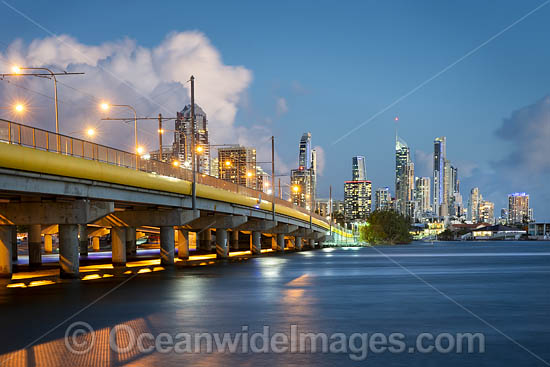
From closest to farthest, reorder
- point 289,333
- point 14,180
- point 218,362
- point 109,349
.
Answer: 1. point 218,362
2. point 109,349
3. point 289,333
4. point 14,180

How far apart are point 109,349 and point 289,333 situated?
451cm

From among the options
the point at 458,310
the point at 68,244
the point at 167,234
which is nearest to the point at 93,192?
the point at 68,244

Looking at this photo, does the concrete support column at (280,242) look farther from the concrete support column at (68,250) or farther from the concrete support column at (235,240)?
the concrete support column at (68,250)

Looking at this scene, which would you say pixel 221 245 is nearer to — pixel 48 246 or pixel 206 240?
pixel 206 240

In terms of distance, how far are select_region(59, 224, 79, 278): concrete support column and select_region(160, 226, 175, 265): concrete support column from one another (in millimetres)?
15941

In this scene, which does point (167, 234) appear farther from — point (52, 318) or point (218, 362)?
point (218, 362)

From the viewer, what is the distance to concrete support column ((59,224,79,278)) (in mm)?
37531

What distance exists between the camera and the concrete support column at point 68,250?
37.5 meters

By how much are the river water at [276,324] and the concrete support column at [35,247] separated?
25.0 meters

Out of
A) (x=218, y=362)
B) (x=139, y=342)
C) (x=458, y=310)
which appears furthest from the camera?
(x=458, y=310)

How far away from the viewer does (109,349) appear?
555 inches
